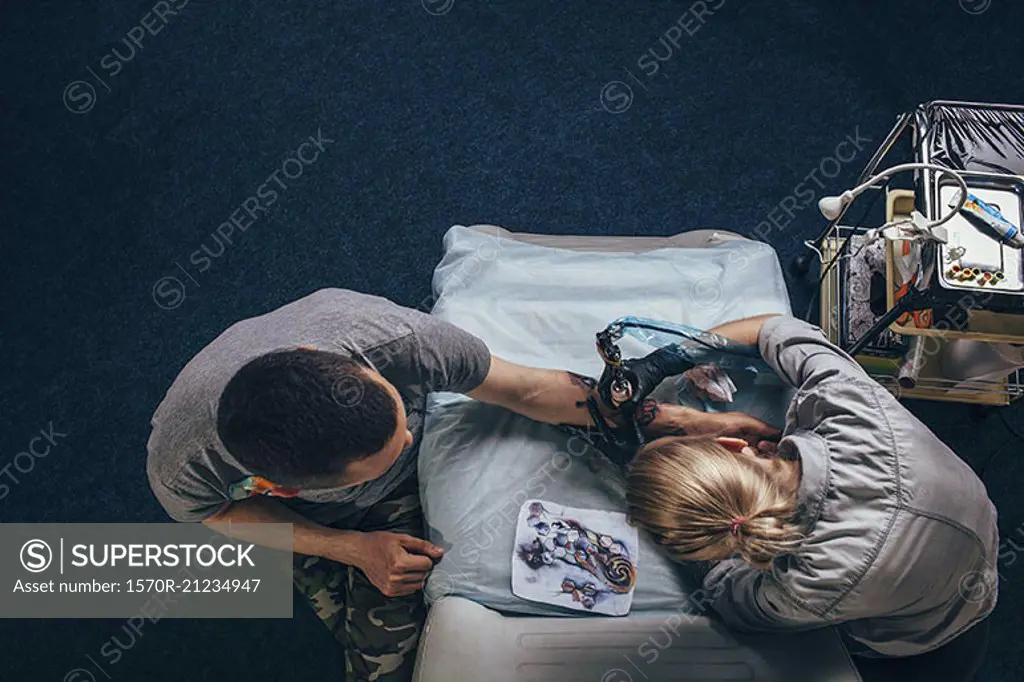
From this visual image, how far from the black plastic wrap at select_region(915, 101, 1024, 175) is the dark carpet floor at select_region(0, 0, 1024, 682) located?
609 millimetres

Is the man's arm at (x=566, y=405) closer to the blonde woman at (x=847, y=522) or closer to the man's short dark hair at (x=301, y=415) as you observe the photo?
the blonde woman at (x=847, y=522)

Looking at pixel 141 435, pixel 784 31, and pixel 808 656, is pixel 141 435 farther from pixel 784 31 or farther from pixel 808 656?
pixel 784 31

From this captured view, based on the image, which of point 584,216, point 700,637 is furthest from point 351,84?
point 700,637

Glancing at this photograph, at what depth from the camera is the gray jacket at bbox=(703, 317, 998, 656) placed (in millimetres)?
1354

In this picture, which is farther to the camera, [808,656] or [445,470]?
[445,470]

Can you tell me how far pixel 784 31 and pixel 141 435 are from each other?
6.69 ft

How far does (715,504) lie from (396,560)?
620mm

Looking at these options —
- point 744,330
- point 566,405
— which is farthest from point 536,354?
point 744,330

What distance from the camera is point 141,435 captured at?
2.32 m

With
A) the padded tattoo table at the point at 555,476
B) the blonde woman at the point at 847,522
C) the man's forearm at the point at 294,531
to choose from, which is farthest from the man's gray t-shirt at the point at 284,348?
the blonde woman at the point at 847,522

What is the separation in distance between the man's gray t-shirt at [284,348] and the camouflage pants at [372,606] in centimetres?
13

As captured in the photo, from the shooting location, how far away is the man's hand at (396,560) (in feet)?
5.62

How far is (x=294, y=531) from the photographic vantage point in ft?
5.64

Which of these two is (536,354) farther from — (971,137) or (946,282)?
(971,137)
